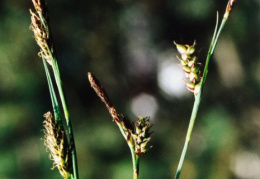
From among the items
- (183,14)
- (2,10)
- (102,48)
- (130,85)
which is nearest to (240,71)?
(183,14)

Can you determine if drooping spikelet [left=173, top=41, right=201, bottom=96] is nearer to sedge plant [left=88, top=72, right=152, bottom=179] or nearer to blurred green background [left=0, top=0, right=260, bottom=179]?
sedge plant [left=88, top=72, right=152, bottom=179]

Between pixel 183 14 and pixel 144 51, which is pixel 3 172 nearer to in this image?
pixel 144 51

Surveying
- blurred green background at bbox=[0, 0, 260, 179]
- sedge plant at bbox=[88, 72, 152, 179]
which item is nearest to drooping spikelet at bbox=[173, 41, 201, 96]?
sedge plant at bbox=[88, 72, 152, 179]

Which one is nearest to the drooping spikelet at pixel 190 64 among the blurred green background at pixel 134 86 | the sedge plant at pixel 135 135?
the sedge plant at pixel 135 135

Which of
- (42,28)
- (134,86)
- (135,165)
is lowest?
(134,86)

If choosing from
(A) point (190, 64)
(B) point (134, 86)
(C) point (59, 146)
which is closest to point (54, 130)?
(C) point (59, 146)

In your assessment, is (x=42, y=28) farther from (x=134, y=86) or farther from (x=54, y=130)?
(x=134, y=86)

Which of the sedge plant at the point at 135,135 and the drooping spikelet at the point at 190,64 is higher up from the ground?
the drooping spikelet at the point at 190,64

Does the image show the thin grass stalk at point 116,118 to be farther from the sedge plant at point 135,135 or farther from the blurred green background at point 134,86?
the blurred green background at point 134,86
